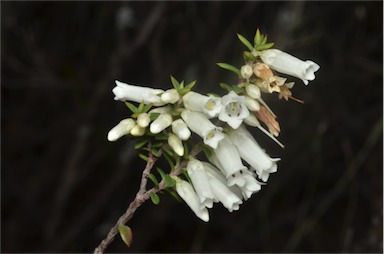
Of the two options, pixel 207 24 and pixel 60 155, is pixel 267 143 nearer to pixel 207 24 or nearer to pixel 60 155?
pixel 207 24

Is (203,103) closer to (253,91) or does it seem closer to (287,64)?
(253,91)

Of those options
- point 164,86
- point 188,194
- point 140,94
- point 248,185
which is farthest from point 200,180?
point 164,86

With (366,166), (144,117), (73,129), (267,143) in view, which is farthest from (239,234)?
(144,117)

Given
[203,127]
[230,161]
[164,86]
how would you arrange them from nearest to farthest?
Answer: [203,127] → [230,161] → [164,86]

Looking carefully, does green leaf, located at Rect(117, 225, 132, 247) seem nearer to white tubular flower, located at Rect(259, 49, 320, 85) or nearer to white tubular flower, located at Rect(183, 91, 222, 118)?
white tubular flower, located at Rect(183, 91, 222, 118)

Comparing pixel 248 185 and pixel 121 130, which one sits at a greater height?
pixel 121 130

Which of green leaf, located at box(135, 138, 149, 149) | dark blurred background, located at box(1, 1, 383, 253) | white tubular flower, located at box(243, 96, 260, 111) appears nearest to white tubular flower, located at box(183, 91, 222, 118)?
white tubular flower, located at box(243, 96, 260, 111)
